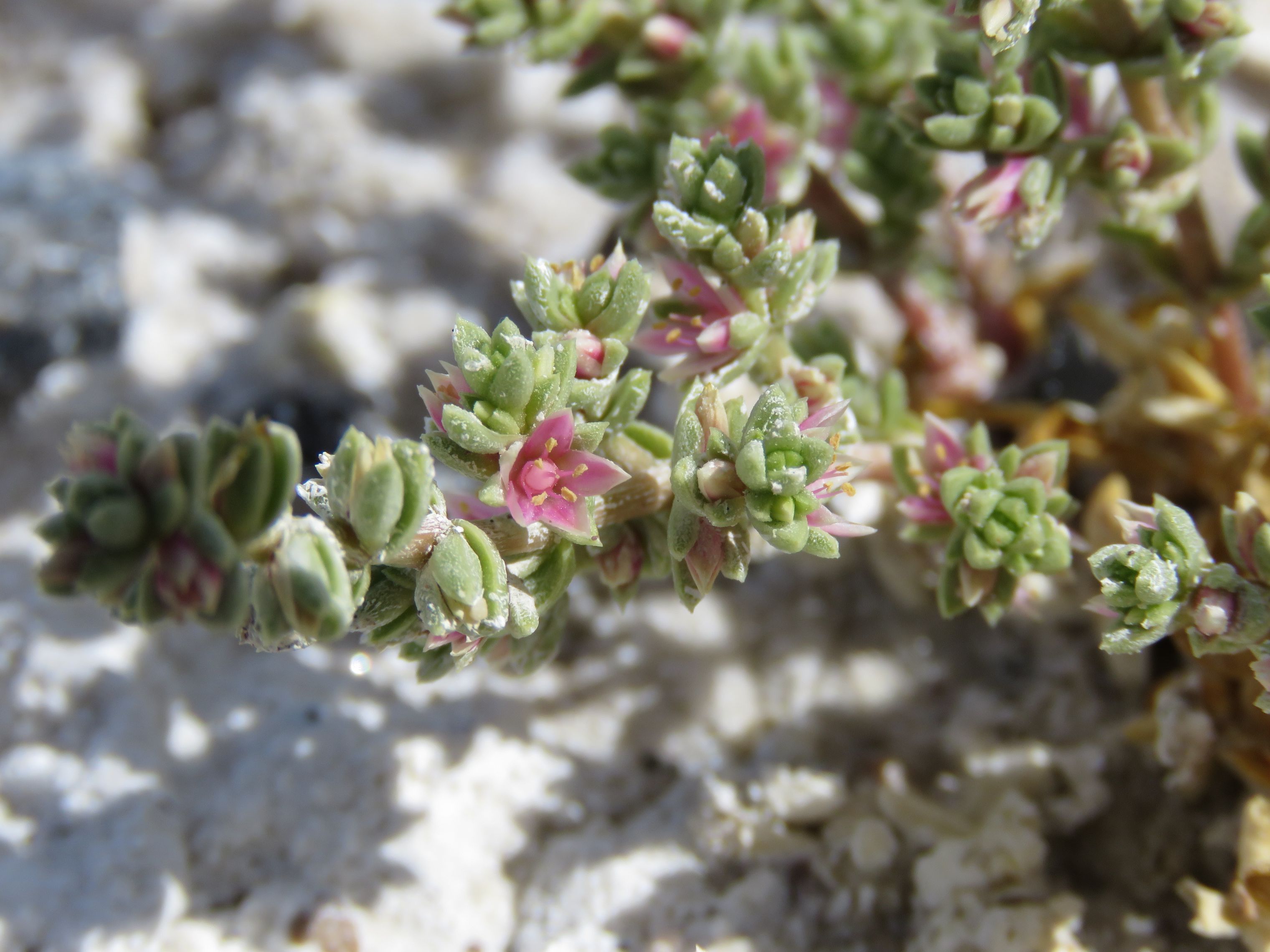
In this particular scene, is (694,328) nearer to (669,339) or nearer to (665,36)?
(669,339)

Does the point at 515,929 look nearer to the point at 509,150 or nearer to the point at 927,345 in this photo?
the point at 927,345

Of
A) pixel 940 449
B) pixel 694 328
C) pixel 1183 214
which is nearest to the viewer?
pixel 694 328

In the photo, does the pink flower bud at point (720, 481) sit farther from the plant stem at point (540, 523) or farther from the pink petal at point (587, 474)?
the plant stem at point (540, 523)

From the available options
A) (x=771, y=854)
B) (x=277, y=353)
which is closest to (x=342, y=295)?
(x=277, y=353)

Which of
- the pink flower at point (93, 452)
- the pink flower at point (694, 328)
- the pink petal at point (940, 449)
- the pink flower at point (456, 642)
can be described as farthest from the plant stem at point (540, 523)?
the pink petal at point (940, 449)

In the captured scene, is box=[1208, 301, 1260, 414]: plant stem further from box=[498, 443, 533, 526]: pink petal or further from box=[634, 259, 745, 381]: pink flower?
box=[498, 443, 533, 526]: pink petal

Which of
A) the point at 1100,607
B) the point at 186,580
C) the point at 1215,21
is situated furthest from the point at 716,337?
the point at 1215,21
